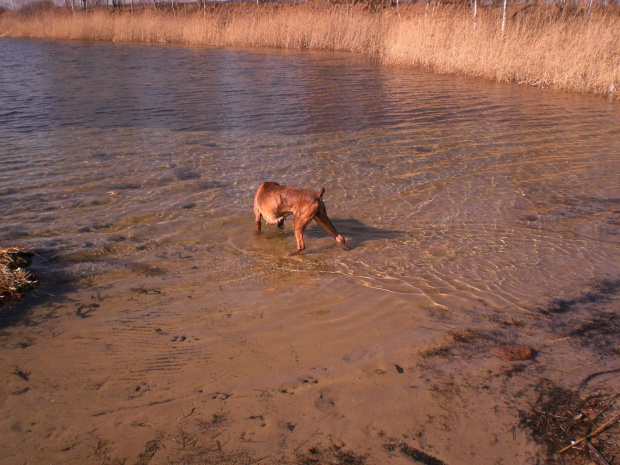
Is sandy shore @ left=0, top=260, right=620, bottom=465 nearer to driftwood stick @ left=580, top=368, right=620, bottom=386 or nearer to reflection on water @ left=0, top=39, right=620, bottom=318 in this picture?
driftwood stick @ left=580, top=368, right=620, bottom=386

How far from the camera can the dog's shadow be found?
6086 mm

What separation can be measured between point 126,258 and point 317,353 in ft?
8.99

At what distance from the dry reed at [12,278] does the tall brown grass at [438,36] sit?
52.1 feet

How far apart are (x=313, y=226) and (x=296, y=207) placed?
4.24 ft

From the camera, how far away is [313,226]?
6.76 m

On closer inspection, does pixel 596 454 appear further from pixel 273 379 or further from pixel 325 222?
pixel 325 222

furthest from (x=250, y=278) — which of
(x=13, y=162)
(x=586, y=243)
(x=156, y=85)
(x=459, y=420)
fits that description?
(x=156, y=85)

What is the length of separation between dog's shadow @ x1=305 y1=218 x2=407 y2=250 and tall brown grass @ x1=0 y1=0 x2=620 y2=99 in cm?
1220

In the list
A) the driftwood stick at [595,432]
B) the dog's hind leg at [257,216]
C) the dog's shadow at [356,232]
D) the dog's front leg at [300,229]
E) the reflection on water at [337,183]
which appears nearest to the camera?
the driftwood stick at [595,432]

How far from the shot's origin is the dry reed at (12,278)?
4.49 m

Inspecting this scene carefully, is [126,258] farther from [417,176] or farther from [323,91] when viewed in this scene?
[323,91]

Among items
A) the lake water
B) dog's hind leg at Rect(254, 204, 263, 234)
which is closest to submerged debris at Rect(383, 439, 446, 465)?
the lake water

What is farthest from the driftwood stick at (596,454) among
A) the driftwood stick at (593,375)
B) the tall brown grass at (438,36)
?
the tall brown grass at (438,36)

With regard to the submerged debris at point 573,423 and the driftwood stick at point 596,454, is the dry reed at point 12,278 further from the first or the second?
the driftwood stick at point 596,454
